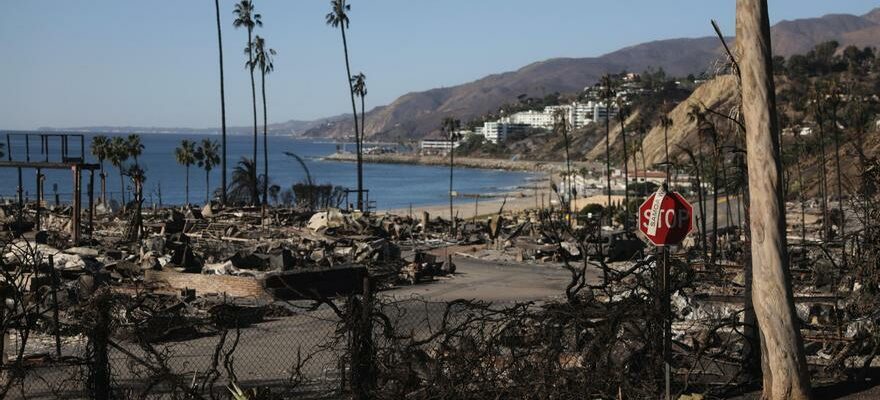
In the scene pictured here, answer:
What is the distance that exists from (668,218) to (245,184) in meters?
61.5

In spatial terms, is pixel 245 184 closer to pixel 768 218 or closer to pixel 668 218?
pixel 768 218

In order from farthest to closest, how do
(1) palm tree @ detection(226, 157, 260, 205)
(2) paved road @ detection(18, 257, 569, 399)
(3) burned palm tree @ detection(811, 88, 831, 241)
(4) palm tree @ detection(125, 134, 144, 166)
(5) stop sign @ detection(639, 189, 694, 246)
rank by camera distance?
(4) palm tree @ detection(125, 134, 144, 166), (1) palm tree @ detection(226, 157, 260, 205), (3) burned palm tree @ detection(811, 88, 831, 241), (2) paved road @ detection(18, 257, 569, 399), (5) stop sign @ detection(639, 189, 694, 246)

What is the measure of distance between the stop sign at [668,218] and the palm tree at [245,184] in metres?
55.3

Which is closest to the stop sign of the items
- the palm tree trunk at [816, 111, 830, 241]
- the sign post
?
the sign post

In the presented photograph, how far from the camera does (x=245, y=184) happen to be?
6825 centimetres

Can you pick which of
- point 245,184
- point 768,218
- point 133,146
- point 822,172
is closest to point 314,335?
point 768,218

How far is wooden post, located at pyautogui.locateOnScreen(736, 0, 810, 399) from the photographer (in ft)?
31.8

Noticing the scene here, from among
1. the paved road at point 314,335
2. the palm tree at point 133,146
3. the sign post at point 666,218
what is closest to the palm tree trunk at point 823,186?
the paved road at point 314,335

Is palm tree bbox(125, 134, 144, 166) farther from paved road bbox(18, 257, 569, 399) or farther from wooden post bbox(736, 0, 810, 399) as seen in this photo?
wooden post bbox(736, 0, 810, 399)

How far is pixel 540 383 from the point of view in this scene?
9641mm

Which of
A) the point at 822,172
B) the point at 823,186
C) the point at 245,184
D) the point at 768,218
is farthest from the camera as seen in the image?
the point at 245,184

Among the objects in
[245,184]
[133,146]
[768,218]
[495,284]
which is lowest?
[495,284]

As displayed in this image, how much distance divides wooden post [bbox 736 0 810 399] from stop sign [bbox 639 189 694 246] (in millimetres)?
1248

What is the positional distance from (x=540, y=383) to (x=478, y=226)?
38.7m
